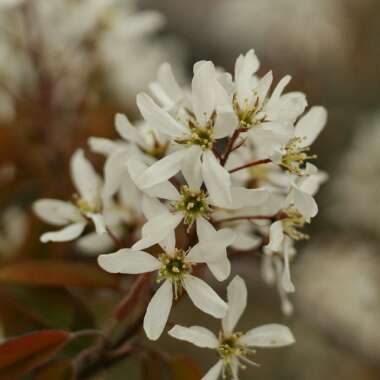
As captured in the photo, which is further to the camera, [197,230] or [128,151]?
[128,151]

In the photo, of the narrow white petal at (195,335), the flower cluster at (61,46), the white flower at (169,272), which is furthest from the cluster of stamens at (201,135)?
the flower cluster at (61,46)

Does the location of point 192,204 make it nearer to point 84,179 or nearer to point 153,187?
point 153,187

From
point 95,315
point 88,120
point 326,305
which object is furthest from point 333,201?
point 95,315

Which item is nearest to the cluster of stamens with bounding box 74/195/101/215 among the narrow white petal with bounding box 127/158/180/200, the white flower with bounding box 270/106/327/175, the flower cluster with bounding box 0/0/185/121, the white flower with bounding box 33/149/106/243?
the white flower with bounding box 33/149/106/243

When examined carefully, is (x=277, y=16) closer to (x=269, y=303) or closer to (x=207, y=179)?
(x=269, y=303)

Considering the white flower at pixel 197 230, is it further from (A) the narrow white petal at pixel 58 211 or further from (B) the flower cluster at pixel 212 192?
(A) the narrow white petal at pixel 58 211

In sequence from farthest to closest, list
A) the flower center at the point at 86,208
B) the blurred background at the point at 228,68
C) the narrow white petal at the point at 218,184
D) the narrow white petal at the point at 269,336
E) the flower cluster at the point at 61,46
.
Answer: the flower cluster at the point at 61,46
the blurred background at the point at 228,68
the flower center at the point at 86,208
the narrow white petal at the point at 269,336
the narrow white petal at the point at 218,184

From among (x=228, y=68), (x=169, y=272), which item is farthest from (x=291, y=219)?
(x=228, y=68)
